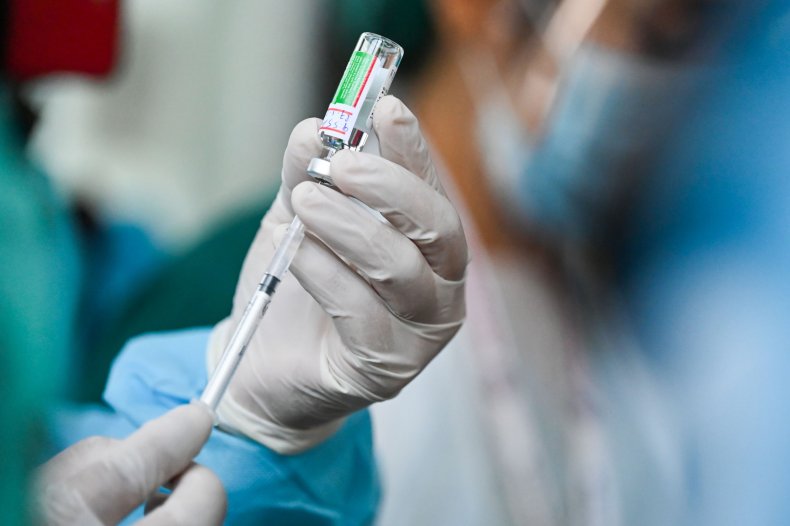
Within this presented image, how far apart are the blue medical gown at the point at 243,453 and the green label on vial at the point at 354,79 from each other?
1.01 ft

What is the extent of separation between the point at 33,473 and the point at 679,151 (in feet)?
3.39

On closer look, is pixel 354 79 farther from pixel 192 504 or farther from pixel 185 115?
pixel 185 115

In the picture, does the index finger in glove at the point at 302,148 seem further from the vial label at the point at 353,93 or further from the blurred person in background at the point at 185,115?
the blurred person in background at the point at 185,115

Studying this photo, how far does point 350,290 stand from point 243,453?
0.19 m

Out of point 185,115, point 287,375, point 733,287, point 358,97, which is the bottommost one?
point 185,115

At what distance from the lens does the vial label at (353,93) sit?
533 millimetres

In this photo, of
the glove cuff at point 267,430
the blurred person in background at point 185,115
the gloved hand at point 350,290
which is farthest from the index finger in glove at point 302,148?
the blurred person in background at point 185,115

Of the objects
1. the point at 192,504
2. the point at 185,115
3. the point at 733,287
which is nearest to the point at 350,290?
the point at 192,504

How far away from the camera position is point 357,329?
0.56m

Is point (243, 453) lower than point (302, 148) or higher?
lower

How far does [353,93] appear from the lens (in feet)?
1.75

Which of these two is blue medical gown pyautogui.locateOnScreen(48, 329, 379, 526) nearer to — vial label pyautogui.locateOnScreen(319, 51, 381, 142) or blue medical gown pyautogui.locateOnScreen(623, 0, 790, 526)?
vial label pyautogui.locateOnScreen(319, 51, 381, 142)

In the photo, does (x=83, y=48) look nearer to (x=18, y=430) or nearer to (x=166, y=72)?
(x=166, y=72)

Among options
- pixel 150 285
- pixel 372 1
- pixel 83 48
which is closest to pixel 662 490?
pixel 150 285
